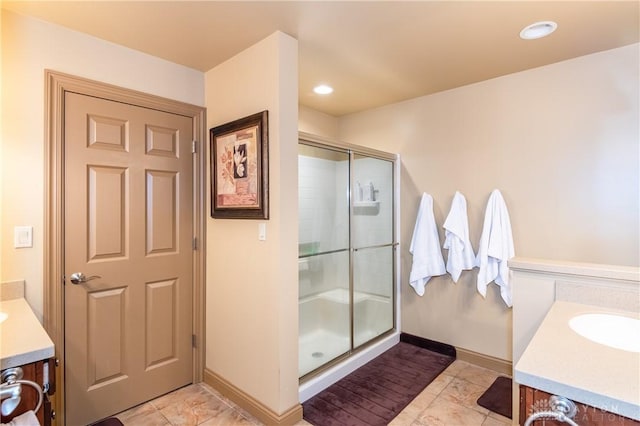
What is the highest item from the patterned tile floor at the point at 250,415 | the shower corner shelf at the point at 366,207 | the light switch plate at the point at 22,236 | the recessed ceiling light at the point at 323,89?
the recessed ceiling light at the point at 323,89

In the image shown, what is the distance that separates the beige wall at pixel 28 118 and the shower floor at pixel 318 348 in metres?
1.66

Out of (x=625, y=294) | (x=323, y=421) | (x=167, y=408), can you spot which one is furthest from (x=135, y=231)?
(x=625, y=294)

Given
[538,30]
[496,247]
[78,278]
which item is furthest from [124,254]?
[538,30]

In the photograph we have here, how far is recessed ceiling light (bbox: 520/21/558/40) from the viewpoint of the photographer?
1.94 m

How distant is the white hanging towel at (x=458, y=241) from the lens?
280 centimetres

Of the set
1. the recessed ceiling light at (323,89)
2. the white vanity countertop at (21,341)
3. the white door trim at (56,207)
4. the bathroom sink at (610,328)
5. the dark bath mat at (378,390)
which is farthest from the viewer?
the recessed ceiling light at (323,89)

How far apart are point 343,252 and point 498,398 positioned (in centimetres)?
152

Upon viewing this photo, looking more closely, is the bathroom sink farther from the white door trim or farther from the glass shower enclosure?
the white door trim

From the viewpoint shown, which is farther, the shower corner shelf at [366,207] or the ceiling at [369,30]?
the shower corner shelf at [366,207]

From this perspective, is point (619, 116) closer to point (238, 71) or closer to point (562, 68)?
point (562, 68)

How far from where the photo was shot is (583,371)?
3.03 ft

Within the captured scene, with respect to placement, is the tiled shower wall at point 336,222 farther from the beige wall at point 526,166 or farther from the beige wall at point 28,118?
the beige wall at point 28,118

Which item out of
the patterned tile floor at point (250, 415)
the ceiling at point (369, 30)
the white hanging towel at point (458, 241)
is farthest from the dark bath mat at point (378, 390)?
the ceiling at point (369, 30)

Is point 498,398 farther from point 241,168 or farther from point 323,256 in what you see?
point 241,168
